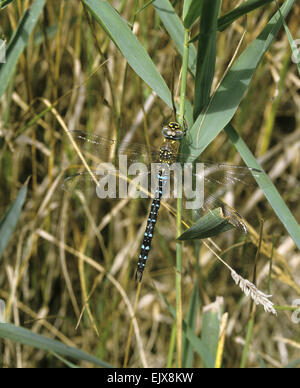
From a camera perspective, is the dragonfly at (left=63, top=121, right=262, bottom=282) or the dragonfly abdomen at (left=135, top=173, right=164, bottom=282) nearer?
the dragonfly at (left=63, top=121, right=262, bottom=282)

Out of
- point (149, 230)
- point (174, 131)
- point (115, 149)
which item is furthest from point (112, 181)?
point (174, 131)

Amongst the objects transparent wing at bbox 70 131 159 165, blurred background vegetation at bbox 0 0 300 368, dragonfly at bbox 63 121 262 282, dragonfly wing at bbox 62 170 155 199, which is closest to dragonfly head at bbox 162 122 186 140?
dragonfly at bbox 63 121 262 282

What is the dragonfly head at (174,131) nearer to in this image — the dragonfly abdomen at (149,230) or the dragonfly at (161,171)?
the dragonfly at (161,171)

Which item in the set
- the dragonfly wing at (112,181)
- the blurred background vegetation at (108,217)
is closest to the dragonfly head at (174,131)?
the dragonfly wing at (112,181)

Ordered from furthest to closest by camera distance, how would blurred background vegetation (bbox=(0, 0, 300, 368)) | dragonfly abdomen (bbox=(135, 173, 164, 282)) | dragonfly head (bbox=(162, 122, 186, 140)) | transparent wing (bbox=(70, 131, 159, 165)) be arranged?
blurred background vegetation (bbox=(0, 0, 300, 368)), transparent wing (bbox=(70, 131, 159, 165)), dragonfly abdomen (bbox=(135, 173, 164, 282)), dragonfly head (bbox=(162, 122, 186, 140))

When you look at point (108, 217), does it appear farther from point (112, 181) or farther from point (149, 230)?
point (149, 230)

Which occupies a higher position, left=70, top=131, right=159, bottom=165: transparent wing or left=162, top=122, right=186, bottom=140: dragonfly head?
left=70, top=131, right=159, bottom=165: transparent wing

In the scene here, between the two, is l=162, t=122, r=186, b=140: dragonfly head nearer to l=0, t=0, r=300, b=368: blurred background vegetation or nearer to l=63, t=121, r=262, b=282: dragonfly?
l=63, t=121, r=262, b=282: dragonfly
